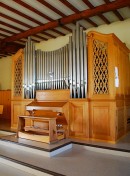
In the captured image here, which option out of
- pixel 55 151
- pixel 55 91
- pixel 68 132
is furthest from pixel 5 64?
pixel 55 151

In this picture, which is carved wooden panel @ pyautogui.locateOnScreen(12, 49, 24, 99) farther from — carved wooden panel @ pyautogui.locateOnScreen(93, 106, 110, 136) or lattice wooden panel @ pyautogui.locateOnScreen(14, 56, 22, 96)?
carved wooden panel @ pyautogui.locateOnScreen(93, 106, 110, 136)

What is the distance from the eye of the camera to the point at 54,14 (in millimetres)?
4992

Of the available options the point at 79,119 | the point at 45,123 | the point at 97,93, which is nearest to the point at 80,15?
the point at 97,93

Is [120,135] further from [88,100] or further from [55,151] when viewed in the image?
[55,151]

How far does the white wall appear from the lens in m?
5.37

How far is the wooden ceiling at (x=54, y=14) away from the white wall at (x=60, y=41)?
6.5 inches

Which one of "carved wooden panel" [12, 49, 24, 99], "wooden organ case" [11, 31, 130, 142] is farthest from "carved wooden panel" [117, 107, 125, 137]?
"carved wooden panel" [12, 49, 24, 99]

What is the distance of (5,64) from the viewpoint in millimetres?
8945

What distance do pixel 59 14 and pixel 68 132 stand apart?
3.12 m

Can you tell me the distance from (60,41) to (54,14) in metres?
1.67

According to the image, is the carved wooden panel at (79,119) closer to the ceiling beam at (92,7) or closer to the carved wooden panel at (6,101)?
the ceiling beam at (92,7)

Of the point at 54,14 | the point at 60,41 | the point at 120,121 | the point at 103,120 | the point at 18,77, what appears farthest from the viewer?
the point at 60,41

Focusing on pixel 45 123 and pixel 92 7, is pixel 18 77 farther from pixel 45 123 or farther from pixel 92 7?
pixel 92 7

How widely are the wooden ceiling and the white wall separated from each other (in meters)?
0.17
